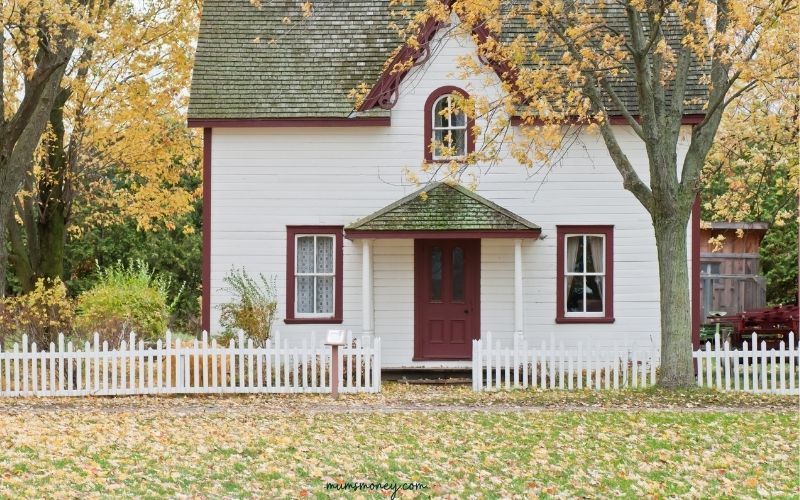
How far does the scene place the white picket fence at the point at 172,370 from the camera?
17.0 m

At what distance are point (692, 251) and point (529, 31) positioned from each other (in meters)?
5.70

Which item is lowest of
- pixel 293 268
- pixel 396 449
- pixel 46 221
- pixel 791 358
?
pixel 396 449

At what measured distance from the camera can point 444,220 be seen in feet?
65.2

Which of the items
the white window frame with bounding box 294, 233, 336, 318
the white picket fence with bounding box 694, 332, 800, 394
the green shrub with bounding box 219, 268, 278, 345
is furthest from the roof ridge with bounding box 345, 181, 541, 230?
the white picket fence with bounding box 694, 332, 800, 394

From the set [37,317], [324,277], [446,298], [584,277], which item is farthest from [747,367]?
[37,317]

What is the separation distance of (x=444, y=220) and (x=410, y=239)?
1.20 m

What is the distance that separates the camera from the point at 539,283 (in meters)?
20.8

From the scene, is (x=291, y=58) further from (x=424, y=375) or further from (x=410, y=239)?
(x=424, y=375)

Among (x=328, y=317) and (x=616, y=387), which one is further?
(x=328, y=317)

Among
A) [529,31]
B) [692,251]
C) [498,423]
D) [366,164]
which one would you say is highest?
[529,31]

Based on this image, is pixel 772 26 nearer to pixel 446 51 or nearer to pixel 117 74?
pixel 446 51

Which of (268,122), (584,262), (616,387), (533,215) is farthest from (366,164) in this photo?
(616,387)

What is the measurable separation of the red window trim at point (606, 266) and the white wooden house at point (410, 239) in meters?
0.02

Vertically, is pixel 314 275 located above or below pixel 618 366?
above
